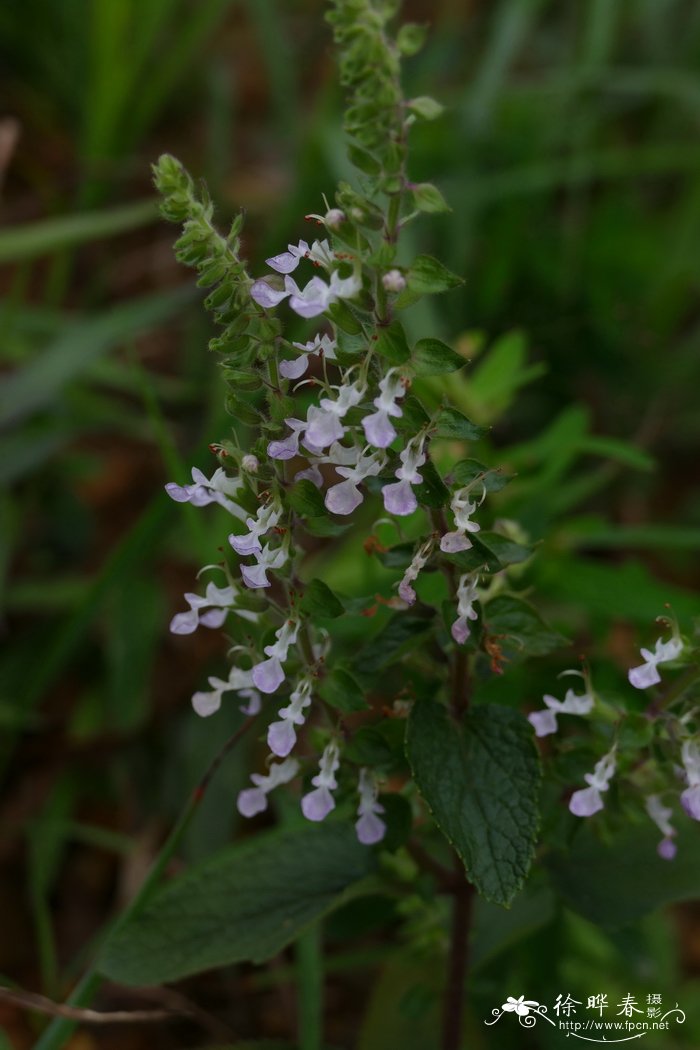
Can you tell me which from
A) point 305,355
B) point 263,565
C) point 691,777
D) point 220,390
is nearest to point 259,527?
point 263,565

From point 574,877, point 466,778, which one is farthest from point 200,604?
point 574,877

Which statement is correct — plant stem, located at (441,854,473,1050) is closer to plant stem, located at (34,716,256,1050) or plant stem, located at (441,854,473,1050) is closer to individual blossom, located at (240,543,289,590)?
plant stem, located at (34,716,256,1050)

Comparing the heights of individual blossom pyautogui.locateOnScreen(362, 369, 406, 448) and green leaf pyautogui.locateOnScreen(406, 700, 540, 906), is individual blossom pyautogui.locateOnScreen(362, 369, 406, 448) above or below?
above

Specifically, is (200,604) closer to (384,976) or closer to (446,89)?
(384,976)

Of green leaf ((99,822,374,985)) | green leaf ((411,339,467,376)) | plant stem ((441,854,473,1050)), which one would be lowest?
plant stem ((441,854,473,1050))

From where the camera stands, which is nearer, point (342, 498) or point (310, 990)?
point (342, 498)

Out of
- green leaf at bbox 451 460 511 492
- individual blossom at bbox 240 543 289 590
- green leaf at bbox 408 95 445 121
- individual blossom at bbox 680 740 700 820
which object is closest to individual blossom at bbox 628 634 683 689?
individual blossom at bbox 680 740 700 820

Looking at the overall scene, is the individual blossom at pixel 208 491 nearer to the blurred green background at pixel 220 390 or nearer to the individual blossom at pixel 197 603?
the individual blossom at pixel 197 603

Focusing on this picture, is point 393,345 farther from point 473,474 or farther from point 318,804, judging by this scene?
point 318,804
